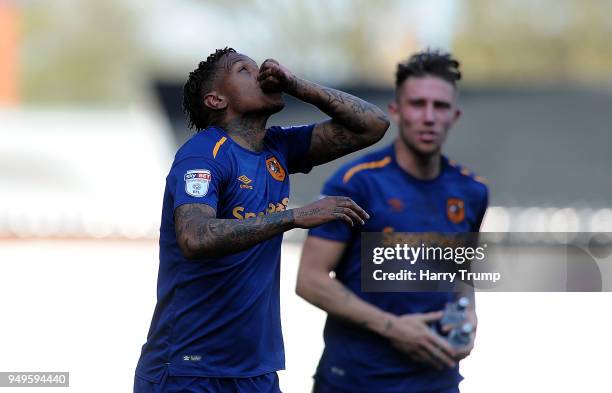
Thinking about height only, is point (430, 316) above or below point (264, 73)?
below

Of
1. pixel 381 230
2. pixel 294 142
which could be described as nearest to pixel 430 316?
pixel 381 230

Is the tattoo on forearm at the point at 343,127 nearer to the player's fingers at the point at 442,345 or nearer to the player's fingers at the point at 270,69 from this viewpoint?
the player's fingers at the point at 270,69

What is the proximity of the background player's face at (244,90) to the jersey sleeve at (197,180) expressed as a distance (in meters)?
0.34

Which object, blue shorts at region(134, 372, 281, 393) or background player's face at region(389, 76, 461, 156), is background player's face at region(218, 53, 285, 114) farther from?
background player's face at region(389, 76, 461, 156)

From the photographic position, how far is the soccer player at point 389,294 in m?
5.51

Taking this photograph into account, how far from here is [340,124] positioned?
4.98m

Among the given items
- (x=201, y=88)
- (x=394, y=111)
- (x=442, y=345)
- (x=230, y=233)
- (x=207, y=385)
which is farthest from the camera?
(x=394, y=111)

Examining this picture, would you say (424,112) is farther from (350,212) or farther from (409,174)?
(350,212)

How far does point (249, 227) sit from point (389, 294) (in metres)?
1.67

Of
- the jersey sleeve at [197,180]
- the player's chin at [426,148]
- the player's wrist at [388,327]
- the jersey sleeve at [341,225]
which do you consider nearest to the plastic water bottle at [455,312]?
the player's wrist at [388,327]

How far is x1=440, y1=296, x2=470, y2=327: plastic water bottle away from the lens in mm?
5512

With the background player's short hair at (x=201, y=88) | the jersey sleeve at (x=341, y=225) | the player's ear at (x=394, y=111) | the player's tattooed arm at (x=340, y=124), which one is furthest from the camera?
the player's ear at (x=394, y=111)

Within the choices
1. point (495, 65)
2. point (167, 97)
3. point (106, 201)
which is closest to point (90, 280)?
point (167, 97)

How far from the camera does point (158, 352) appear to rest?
4590 millimetres
